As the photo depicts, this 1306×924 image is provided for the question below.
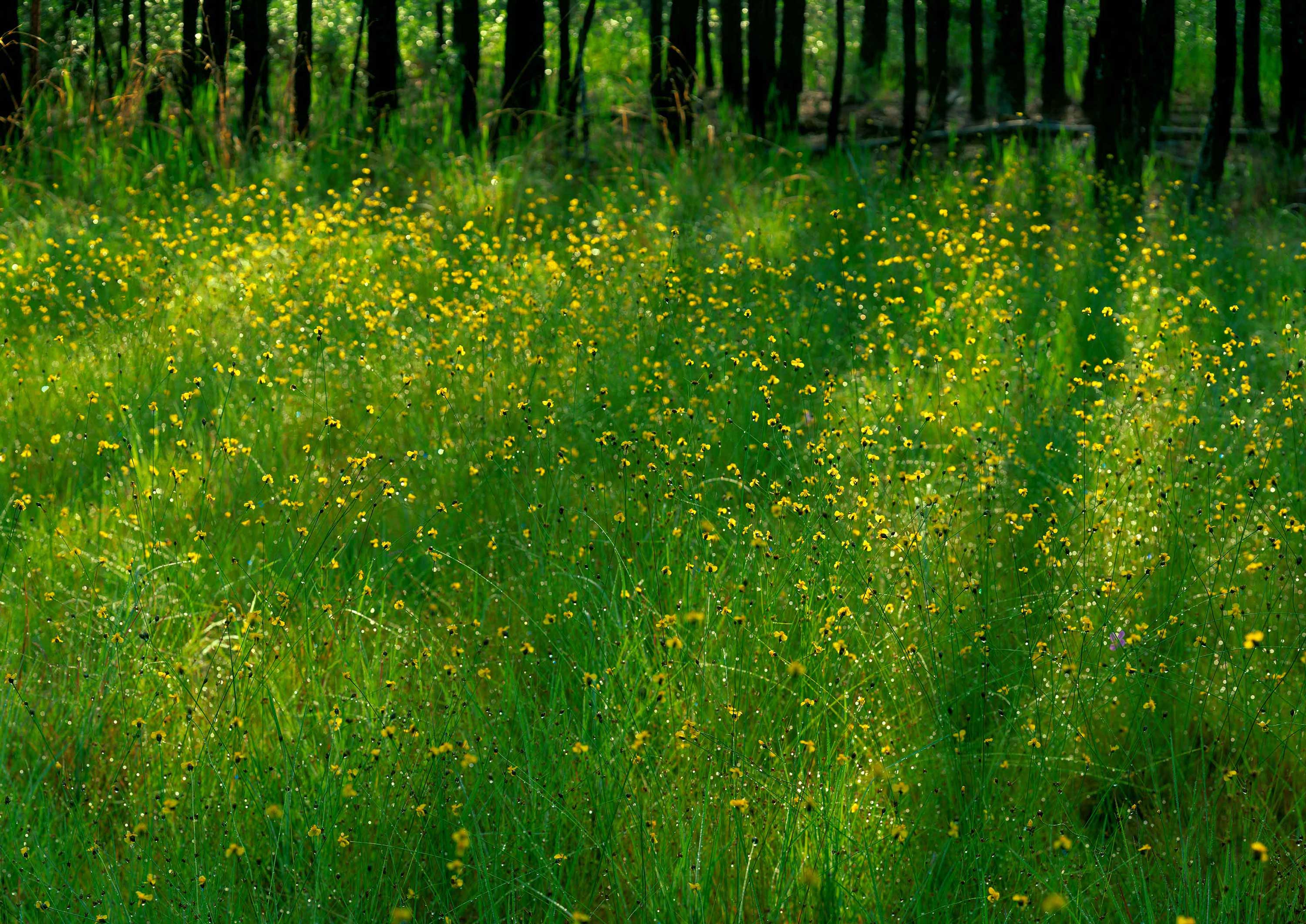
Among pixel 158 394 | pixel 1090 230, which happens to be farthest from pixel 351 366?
pixel 1090 230

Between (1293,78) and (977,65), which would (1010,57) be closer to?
(977,65)

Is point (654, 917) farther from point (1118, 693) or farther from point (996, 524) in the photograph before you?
point (996, 524)

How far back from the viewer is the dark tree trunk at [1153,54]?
8.70 m

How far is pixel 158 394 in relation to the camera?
453 cm

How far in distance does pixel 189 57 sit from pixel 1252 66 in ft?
31.2

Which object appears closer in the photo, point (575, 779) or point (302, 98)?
point (575, 779)

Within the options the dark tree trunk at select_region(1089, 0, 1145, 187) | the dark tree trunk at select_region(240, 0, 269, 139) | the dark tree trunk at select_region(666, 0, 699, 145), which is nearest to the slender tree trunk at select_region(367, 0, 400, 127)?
the dark tree trunk at select_region(240, 0, 269, 139)

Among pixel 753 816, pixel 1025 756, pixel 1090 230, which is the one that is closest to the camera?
pixel 753 816

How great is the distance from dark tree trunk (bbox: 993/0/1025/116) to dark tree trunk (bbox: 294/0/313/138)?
643 centimetres

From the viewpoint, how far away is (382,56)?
10.2 metres

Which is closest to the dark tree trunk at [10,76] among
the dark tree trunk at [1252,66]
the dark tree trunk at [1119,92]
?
the dark tree trunk at [1119,92]

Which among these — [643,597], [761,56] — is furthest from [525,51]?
[643,597]

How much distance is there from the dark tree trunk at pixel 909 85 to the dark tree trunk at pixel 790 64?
3.42 feet

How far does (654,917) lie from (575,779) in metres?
0.45
